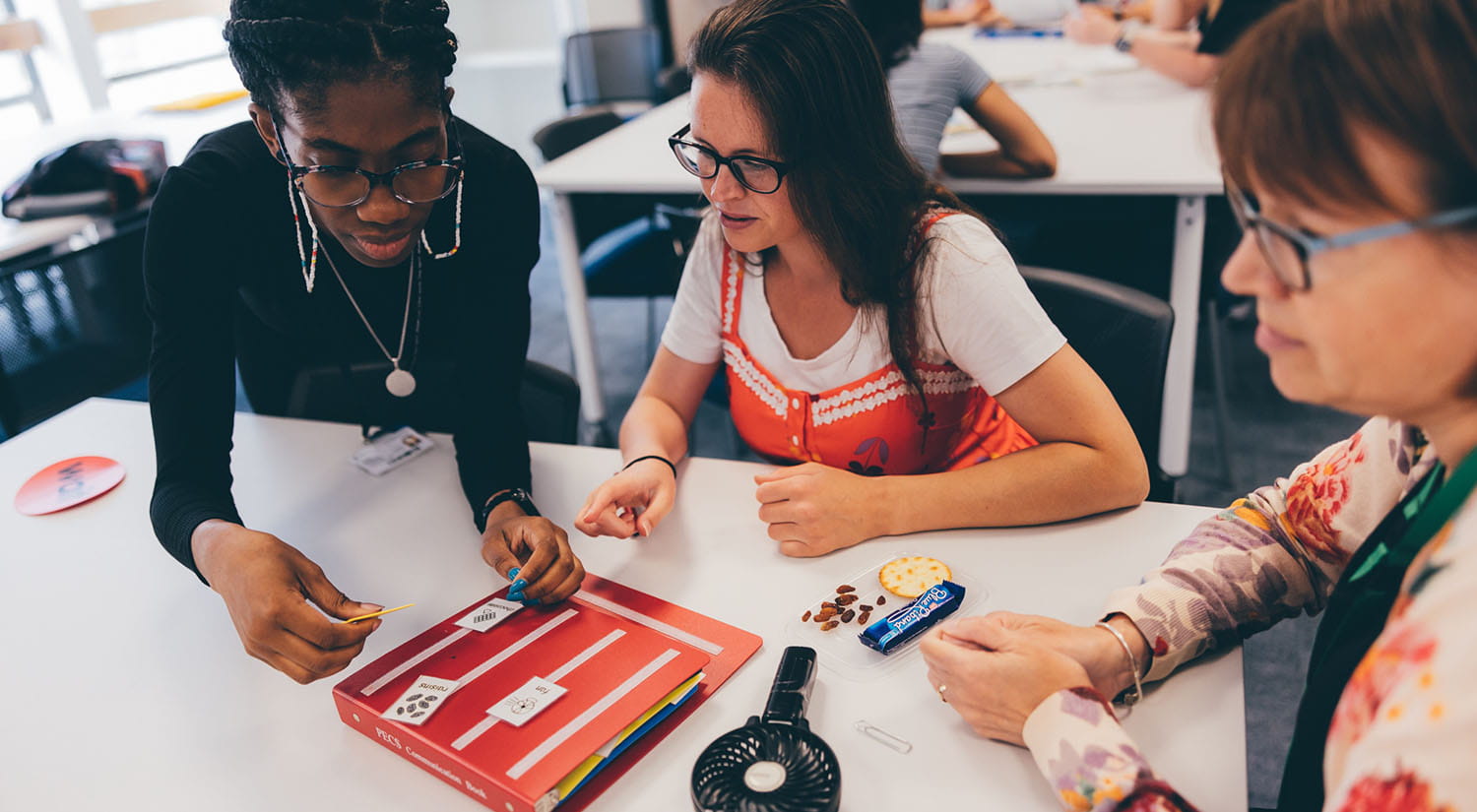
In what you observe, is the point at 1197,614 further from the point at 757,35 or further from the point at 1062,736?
the point at 757,35

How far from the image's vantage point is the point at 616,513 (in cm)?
115

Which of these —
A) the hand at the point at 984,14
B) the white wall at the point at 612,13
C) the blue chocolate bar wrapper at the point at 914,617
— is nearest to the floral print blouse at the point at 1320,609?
the blue chocolate bar wrapper at the point at 914,617

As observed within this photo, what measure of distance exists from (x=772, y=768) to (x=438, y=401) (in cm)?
95

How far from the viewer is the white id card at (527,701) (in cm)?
85

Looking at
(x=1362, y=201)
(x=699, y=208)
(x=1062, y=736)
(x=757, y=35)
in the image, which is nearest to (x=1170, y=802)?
(x=1062, y=736)

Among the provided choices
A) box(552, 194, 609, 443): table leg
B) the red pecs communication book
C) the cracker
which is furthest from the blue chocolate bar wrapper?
box(552, 194, 609, 443): table leg

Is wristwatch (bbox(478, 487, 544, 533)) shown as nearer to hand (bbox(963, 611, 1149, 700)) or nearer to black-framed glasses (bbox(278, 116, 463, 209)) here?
black-framed glasses (bbox(278, 116, 463, 209))

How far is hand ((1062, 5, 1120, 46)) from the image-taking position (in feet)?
12.2

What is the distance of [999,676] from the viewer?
803 millimetres

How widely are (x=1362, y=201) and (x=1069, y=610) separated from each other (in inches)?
19.8

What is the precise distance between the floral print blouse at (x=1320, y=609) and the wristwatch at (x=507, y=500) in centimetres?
65

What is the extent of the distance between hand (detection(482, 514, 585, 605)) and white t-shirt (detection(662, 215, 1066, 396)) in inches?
15.7

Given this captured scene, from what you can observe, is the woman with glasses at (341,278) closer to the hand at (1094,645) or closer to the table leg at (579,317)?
the hand at (1094,645)

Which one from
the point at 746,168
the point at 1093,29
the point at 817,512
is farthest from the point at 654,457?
the point at 1093,29
